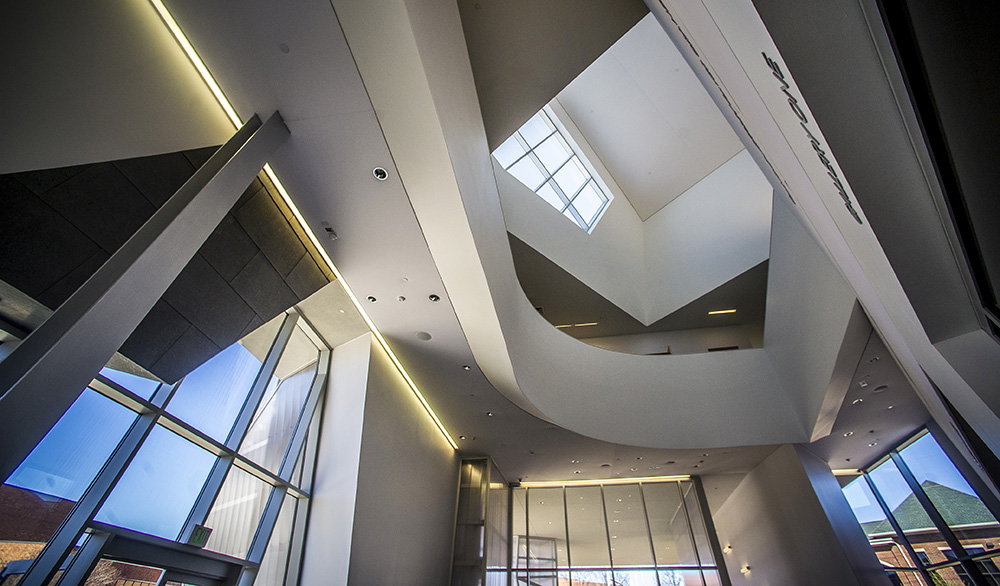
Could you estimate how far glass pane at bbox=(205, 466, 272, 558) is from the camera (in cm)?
582

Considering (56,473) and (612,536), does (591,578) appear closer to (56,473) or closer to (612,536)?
(612,536)

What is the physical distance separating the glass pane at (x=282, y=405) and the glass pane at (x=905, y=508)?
44.6 feet

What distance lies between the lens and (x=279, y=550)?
6.78 meters

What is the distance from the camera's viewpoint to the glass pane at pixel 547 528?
13.8 metres

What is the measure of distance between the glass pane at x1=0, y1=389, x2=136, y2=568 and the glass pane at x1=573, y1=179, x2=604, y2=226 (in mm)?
15015

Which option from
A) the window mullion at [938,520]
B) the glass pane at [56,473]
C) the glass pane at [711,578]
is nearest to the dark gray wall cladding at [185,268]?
the glass pane at [56,473]

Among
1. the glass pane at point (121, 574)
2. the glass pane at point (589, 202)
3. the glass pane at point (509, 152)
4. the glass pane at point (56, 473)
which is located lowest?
the glass pane at point (121, 574)

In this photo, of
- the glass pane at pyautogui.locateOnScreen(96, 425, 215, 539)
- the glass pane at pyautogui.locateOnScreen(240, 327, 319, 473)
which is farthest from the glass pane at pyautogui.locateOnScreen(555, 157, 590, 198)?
the glass pane at pyautogui.locateOnScreen(96, 425, 215, 539)

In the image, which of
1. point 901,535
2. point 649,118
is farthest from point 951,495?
point 649,118

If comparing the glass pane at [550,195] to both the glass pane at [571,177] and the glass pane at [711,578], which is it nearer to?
the glass pane at [571,177]

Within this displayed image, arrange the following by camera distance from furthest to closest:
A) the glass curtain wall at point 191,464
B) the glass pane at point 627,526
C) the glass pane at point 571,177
A: the glass pane at point 571,177 → the glass pane at point 627,526 → the glass curtain wall at point 191,464

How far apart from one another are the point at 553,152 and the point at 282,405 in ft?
43.8

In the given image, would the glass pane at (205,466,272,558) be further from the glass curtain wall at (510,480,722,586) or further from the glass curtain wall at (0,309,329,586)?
the glass curtain wall at (510,480,722,586)

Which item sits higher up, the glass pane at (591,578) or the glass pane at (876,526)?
the glass pane at (876,526)
